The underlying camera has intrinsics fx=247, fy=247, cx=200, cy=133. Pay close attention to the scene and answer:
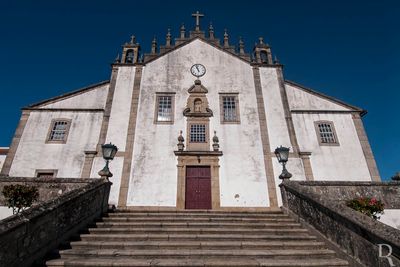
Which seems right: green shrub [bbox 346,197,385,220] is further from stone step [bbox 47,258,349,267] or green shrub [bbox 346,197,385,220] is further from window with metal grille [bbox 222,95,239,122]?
window with metal grille [bbox 222,95,239,122]

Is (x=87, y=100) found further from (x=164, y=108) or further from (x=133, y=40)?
(x=133, y=40)

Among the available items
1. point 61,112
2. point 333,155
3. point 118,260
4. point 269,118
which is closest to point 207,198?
point 269,118

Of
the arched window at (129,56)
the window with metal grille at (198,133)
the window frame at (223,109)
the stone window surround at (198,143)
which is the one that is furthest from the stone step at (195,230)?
the arched window at (129,56)

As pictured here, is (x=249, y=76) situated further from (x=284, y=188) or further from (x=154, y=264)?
(x=154, y=264)

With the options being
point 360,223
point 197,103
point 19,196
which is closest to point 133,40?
point 197,103

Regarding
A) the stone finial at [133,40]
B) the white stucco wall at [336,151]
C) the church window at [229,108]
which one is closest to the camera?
the white stucco wall at [336,151]

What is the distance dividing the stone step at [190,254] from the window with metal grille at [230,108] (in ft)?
32.2

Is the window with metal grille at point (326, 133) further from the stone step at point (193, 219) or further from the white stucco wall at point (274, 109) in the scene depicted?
the stone step at point (193, 219)

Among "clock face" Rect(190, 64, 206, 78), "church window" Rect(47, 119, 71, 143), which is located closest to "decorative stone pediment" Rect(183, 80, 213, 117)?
"clock face" Rect(190, 64, 206, 78)

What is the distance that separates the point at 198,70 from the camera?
630 inches

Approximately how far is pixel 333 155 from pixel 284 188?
6844mm

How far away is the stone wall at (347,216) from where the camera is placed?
4.10 metres

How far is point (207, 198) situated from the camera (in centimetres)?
1244

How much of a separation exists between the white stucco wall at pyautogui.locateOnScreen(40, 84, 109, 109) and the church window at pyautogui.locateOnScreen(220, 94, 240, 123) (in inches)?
284
